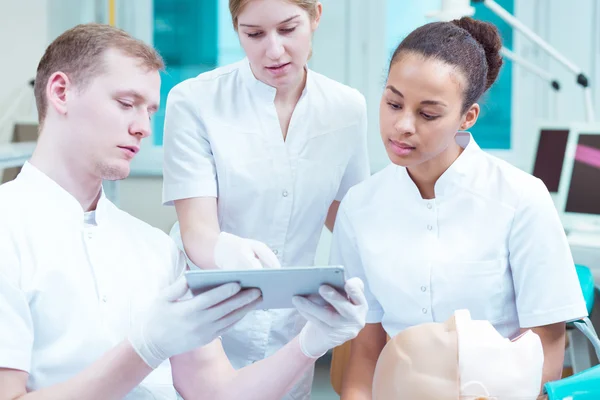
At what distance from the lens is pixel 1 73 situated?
4.14m

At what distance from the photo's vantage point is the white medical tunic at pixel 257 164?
1.80 m

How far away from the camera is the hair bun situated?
1.56 meters

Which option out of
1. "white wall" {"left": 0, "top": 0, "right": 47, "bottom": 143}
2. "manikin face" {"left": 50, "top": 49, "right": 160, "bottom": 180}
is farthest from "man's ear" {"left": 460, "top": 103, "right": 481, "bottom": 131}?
"white wall" {"left": 0, "top": 0, "right": 47, "bottom": 143}

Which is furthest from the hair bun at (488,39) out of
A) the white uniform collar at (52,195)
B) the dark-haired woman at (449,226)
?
the white uniform collar at (52,195)

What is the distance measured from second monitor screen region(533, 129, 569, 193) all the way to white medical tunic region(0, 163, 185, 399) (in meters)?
2.18

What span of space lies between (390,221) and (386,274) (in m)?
0.12

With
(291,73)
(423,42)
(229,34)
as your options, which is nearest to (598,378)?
(423,42)

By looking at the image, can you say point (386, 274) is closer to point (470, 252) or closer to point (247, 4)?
point (470, 252)

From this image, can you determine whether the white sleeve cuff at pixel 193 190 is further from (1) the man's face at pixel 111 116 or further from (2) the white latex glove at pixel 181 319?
(2) the white latex glove at pixel 181 319

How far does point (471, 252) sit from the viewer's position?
5.04 ft

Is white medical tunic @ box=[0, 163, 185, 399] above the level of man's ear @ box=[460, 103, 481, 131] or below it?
below

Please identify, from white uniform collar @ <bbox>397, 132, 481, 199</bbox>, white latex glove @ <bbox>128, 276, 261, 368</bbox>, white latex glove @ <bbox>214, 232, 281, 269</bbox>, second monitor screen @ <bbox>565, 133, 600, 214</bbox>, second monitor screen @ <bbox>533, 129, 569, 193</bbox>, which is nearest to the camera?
white latex glove @ <bbox>128, 276, 261, 368</bbox>

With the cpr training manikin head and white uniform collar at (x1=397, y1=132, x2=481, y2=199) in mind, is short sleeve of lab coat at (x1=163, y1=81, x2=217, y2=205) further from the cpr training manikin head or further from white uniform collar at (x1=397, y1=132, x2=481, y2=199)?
the cpr training manikin head

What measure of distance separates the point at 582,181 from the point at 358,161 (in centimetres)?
137
